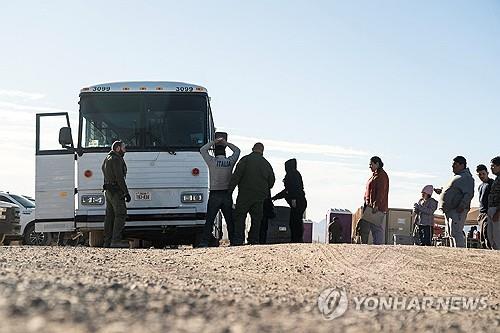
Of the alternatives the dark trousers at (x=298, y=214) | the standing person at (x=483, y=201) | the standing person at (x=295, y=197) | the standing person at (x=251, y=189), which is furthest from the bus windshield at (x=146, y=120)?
the standing person at (x=483, y=201)

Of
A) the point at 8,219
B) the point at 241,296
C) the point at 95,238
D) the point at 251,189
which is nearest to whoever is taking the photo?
the point at 241,296

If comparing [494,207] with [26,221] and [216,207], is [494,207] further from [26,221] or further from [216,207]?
[26,221]

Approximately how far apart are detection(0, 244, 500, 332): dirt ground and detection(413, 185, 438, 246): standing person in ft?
21.6

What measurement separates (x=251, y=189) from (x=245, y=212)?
0.46 metres

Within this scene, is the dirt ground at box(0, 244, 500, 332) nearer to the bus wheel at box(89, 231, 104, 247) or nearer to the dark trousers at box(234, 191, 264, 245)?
the dark trousers at box(234, 191, 264, 245)

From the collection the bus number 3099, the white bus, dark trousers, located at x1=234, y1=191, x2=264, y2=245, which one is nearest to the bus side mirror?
the white bus

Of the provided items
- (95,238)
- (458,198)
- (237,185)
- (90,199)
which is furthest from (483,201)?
(95,238)

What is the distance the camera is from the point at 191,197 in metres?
15.1

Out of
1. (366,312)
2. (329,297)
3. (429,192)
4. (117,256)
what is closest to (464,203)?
(429,192)

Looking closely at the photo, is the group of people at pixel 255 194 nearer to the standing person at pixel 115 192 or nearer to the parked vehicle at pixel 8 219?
the standing person at pixel 115 192

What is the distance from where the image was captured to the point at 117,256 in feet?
31.8

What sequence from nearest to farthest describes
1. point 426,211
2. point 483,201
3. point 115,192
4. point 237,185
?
point 483,201, point 237,185, point 115,192, point 426,211

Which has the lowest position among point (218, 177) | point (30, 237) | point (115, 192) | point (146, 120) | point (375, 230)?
point (30, 237)

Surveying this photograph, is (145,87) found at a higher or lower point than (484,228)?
higher
